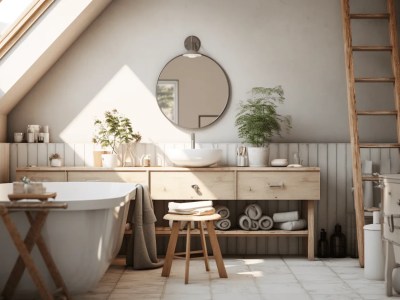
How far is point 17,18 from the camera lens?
4.83m

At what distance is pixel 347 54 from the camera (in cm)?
520

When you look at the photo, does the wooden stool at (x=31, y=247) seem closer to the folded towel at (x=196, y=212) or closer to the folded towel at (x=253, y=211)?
the folded towel at (x=196, y=212)

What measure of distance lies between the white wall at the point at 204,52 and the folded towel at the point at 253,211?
65cm

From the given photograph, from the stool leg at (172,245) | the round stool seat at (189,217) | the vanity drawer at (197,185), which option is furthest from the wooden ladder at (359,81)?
the stool leg at (172,245)

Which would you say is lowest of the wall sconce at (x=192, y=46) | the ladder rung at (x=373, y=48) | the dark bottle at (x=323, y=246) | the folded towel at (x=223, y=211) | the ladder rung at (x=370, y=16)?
the dark bottle at (x=323, y=246)

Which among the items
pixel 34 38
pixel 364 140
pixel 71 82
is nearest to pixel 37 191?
pixel 34 38

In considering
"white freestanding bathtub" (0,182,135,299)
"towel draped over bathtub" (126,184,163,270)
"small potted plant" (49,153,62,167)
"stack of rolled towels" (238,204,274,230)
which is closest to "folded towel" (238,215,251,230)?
"stack of rolled towels" (238,204,274,230)

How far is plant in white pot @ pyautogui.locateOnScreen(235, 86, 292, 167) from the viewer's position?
5266mm

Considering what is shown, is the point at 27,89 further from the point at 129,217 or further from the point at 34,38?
the point at 129,217

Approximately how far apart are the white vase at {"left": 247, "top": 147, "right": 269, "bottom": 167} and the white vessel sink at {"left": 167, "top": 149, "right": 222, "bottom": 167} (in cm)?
37

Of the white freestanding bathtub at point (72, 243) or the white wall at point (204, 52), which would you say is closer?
the white freestanding bathtub at point (72, 243)

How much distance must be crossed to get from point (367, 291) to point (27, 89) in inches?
133

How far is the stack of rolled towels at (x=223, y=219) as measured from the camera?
5.25 meters

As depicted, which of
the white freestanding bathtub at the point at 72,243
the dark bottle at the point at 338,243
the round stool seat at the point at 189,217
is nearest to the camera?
the white freestanding bathtub at the point at 72,243
